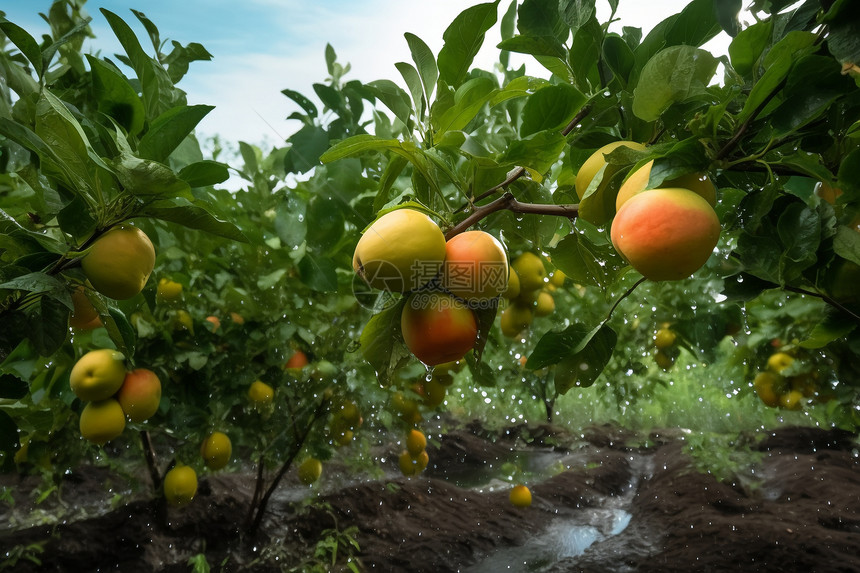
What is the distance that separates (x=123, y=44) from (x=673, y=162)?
479 millimetres

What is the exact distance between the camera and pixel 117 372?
0.81 m

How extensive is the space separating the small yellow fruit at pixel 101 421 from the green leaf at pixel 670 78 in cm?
80

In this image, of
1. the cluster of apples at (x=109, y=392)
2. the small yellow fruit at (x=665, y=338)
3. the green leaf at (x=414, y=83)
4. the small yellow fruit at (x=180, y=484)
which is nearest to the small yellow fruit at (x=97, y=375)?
the cluster of apples at (x=109, y=392)

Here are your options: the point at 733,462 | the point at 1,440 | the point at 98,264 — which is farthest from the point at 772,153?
the point at 733,462

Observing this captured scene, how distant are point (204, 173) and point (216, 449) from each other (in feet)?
2.83

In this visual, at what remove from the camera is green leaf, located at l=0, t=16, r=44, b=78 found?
40 cm

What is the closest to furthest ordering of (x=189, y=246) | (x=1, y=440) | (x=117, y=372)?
(x=1, y=440), (x=117, y=372), (x=189, y=246)

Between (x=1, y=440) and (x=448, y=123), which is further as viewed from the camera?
(x=1, y=440)

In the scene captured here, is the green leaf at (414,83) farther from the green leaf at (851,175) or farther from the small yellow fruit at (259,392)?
the small yellow fruit at (259,392)

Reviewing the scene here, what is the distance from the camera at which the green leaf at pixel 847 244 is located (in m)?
0.34

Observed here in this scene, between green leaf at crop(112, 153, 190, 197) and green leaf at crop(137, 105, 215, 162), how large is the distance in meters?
0.05

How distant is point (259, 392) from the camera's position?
1.15 meters

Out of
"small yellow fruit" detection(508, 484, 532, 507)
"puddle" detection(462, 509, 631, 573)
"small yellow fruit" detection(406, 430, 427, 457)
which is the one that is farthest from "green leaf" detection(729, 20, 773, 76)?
"small yellow fruit" detection(508, 484, 532, 507)

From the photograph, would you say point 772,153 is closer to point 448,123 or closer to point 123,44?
point 448,123
